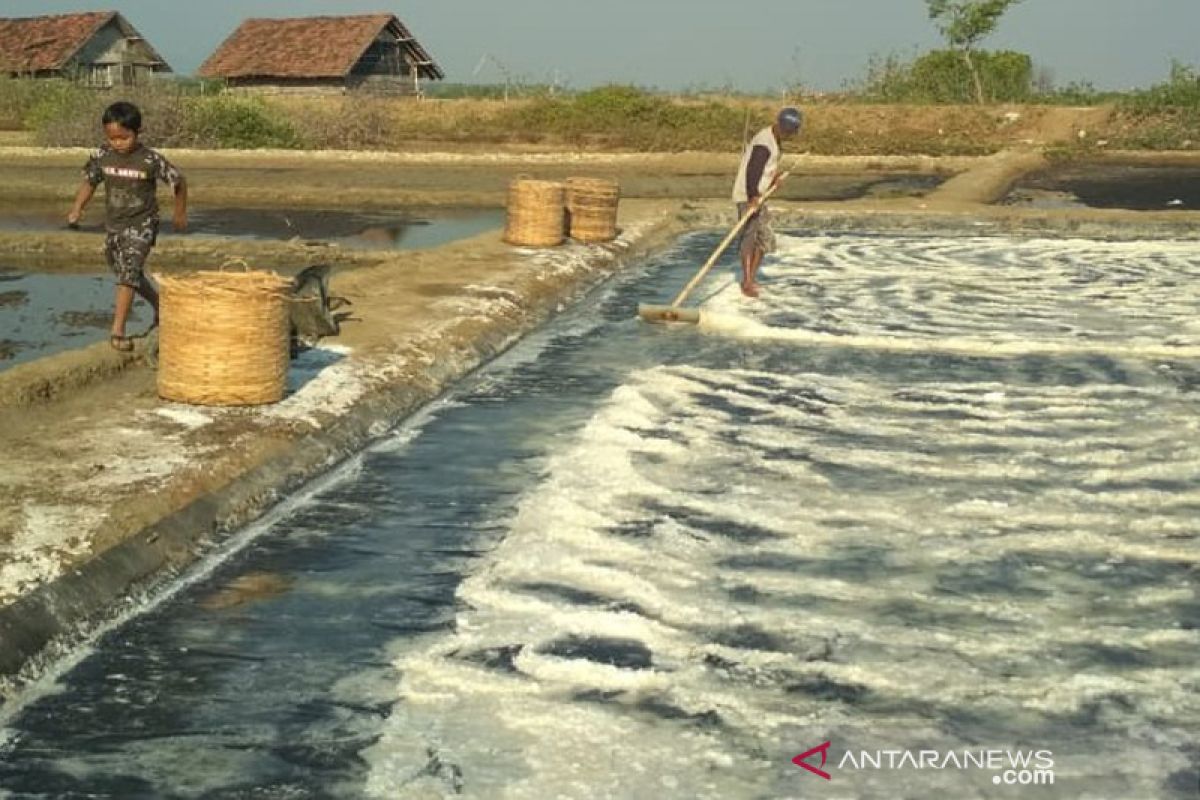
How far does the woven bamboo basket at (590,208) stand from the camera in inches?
510

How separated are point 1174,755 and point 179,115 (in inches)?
1156

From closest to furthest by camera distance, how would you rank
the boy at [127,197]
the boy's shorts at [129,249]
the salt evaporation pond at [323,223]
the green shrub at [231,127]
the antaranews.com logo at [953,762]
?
the antaranews.com logo at [953,762], the boy at [127,197], the boy's shorts at [129,249], the salt evaporation pond at [323,223], the green shrub at [231,127]

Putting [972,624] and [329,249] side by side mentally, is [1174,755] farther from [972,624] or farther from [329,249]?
[329,249]

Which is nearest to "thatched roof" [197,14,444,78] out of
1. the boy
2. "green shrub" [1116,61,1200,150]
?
"green shrub" [1116,61,1200,150]

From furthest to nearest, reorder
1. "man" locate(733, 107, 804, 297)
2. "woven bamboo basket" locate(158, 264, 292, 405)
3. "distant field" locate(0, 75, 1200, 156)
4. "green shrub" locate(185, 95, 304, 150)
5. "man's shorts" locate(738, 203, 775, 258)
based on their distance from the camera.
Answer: "distant field" locate(0, 75, 1200, 156) → "green shrub" locate(185, 95, 304, 150) → "man's shorts" locate(738, 203, 775, 258) → "man" locate(733, 107, 804, 297) → "woven bamboo basket" locate(158, 264, 292, 405)

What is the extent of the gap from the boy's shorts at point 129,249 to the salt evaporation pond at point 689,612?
5.63ft

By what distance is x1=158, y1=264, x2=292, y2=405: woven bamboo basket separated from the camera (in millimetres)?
5969

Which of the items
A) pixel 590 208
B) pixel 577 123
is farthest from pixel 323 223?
pixel 577 123

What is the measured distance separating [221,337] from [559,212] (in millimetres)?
6833

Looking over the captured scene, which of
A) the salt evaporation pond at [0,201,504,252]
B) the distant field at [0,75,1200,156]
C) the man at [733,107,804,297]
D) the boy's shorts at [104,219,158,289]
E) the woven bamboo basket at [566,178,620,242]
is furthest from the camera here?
the distant field at [0,75,1200,156]

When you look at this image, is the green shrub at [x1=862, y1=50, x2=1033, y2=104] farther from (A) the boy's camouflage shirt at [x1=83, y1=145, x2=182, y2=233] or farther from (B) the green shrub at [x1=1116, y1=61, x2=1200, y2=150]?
(A) the boy's camouflage shirt at [x1=83, y1=145, x2=182, y2=233]

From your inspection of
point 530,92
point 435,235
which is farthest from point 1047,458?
point 530,92

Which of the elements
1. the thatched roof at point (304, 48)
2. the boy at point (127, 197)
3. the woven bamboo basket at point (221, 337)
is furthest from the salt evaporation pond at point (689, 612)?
the thatched roof at point (304, 48)

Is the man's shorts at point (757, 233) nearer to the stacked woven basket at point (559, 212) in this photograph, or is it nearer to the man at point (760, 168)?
the man at point (760, 168)
